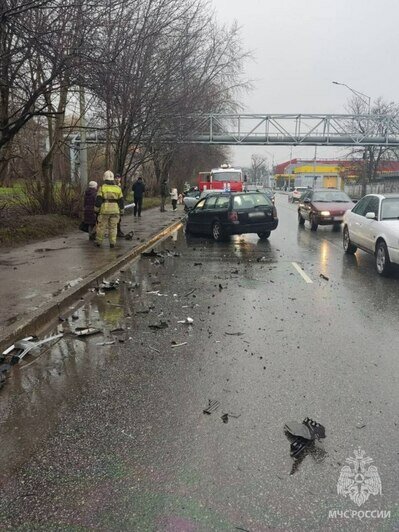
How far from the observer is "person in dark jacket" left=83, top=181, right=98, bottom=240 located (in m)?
13.8

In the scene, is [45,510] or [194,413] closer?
[45,510]

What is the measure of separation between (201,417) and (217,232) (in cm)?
1228

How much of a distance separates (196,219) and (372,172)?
1957 inches

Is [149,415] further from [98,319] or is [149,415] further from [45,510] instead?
[98,319]

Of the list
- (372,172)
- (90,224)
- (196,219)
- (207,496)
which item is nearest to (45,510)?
(207,496)

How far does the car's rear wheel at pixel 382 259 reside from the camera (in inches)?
373

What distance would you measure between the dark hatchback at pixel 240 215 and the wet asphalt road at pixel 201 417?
7.75 meters


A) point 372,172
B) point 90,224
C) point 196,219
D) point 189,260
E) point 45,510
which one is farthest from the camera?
point 372,172

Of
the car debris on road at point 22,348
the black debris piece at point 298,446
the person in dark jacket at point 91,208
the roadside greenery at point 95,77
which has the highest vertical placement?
the roadside greenery at point 95,77

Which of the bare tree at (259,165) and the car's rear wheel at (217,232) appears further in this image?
the bare tree at (259,165)

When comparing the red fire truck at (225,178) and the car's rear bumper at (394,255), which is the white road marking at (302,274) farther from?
the red fire truck at (225,178)

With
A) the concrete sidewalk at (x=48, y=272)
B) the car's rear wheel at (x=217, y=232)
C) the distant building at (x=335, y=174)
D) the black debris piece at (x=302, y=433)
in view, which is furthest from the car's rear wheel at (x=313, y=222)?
the distant building at (x=335, y=174)

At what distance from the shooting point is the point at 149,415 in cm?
384

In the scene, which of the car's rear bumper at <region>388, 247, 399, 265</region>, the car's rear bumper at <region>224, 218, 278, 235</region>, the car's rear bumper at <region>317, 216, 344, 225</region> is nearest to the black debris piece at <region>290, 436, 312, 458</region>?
the car's rear bumper at <region>388, 247, 399, 265</region>
